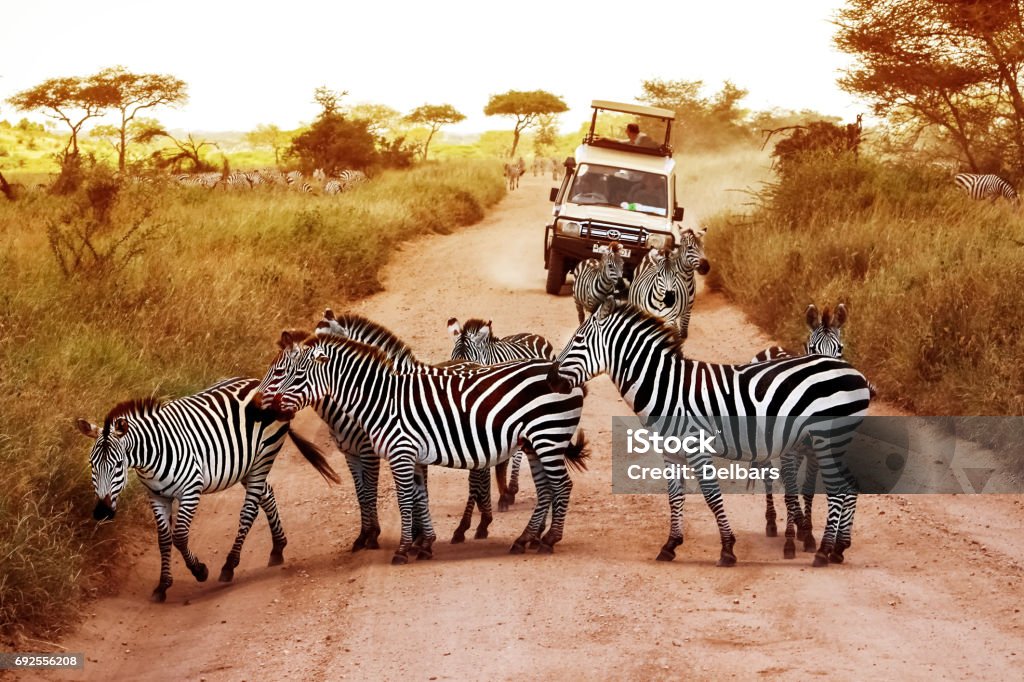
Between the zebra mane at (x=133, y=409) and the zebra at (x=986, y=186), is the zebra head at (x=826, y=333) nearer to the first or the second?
the zebra mane at (x=133, y=409)

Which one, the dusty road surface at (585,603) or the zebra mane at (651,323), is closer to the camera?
the dusty road surface at (585,603)

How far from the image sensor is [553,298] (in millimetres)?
17250

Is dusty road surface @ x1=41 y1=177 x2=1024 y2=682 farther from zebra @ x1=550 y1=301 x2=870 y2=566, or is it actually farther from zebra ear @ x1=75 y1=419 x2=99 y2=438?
zebra ear @ x1=75 y1=419 x2=99 y2=438

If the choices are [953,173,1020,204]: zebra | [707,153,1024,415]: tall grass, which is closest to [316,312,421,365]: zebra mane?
[707,153,1024,415]: tall grass

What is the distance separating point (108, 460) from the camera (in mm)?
7027

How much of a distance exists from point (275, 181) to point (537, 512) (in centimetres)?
2410

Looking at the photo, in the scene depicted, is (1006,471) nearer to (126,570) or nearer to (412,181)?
(126,570)

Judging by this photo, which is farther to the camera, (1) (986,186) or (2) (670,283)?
(1) (986,186)

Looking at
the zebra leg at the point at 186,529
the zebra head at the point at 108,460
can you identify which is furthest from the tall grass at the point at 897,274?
the zebra head at the point at 108,460

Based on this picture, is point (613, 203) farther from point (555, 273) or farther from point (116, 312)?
point (116, 312)

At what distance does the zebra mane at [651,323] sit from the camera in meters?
7.59

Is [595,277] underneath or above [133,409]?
underneath

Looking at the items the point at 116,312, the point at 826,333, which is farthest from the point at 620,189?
the point at 826,333

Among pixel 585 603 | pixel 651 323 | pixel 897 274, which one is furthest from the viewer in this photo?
pixel 897 274
